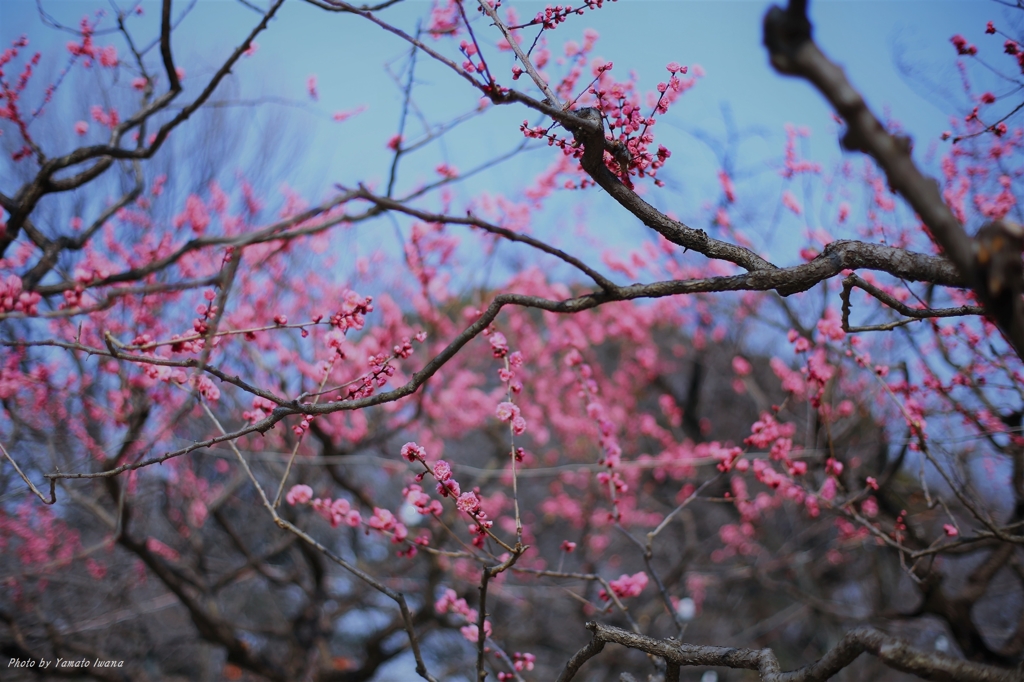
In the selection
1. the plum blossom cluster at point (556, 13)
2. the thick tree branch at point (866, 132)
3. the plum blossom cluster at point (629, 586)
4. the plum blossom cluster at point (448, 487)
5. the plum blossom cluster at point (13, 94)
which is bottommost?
the plum blossom cluster at point (629, 586)

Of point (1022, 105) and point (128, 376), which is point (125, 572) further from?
point (1022, 105)

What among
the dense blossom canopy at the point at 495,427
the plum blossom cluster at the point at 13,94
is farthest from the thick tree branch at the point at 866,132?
the plum blossom cluster at the point at 13,94

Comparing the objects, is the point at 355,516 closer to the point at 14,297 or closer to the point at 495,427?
the point at 14,297

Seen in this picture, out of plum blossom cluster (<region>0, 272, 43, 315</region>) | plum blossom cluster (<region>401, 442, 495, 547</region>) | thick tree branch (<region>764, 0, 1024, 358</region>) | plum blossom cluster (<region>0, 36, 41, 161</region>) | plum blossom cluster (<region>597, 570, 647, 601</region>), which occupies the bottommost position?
plum blossom cluster (<region>597, 570, 647, 601</region>)

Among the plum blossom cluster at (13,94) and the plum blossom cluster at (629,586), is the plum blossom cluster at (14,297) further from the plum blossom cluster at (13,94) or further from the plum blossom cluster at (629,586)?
the plum blossom cluster at (629,586)

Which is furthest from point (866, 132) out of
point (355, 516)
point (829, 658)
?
point (355, 516)

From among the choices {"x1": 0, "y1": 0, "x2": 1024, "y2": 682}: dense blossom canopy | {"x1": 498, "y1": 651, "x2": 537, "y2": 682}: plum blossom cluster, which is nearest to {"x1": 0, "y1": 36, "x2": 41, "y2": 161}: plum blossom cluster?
{"x1": 0, "y1": 0, "x2": 1024, "y2": 682}: dense blossom canopy

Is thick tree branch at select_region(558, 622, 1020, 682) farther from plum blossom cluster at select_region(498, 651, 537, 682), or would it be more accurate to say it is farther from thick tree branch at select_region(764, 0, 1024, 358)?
thick tree branch at select_region(764, 0, 1024, 358)

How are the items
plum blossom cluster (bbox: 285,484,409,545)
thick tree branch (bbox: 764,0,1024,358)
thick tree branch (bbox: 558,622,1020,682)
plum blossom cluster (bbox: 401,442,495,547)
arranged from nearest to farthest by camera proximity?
thick tree branch (bbox: 764,0,1024,358), thick tree branch (bbox: 558,622,1020,682), plum blossom cluster (bbox: 401,442,495,547), plum blossom cluster (bbox: 285,484,409,545)

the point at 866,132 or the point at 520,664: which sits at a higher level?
the point at 866,132

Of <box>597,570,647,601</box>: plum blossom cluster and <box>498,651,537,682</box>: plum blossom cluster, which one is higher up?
<box>597,570,647,601</box>: plum blossom cluster

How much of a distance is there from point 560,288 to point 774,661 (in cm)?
713

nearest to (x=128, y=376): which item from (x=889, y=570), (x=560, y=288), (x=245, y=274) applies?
(x=245, y=274)

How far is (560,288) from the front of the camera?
8.69 m
